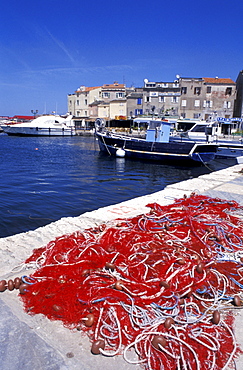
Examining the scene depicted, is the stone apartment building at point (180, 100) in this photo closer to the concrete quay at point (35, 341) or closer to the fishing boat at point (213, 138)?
the fishing boat at point (213, 138)

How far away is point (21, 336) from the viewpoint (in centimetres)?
252

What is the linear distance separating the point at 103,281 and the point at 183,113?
57152mm

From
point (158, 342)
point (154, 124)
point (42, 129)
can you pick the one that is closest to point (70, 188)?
point (158, 342)

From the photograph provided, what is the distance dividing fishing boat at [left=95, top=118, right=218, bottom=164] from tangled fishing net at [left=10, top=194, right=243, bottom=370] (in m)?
16.4

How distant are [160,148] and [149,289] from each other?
18808mm

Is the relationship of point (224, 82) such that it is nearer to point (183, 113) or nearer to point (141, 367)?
point (183, 113)

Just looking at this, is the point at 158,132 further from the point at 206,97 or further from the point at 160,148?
the point at 206,97

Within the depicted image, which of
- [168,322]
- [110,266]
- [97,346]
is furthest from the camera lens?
[110,266]

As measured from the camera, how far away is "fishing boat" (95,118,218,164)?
20.6 m

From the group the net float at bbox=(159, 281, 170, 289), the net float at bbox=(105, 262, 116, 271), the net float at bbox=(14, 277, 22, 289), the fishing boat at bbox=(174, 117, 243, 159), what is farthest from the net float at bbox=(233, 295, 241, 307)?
the fishing boat at bbox=(174, 117, 243, 159)

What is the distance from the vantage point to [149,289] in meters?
3.08

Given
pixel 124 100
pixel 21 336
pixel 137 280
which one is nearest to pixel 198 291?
pixel 137 280

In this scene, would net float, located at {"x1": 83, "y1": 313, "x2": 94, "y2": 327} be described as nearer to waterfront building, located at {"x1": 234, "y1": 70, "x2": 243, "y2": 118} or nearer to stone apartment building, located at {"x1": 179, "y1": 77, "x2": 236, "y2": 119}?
waterfront building, located at {"x1": 234, "y1": 70, "x2": 243, "y2": 118}

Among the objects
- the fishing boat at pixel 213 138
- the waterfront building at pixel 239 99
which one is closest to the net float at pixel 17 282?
the fishing boat at pixel 213 138
